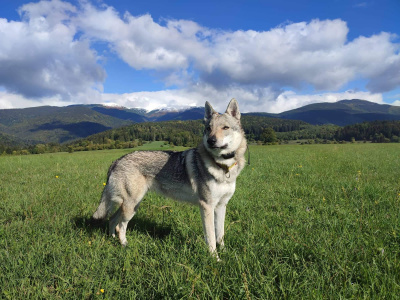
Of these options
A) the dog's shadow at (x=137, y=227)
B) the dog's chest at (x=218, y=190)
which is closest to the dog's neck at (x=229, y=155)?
the dog's chest at (x=218, y=190)

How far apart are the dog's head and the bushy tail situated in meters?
2.40

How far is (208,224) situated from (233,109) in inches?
96.1

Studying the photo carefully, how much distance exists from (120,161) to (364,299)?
4403 millimetres

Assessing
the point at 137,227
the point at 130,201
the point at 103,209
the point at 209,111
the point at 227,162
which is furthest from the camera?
the point at 137,227

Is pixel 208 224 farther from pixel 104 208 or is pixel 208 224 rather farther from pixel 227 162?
pixel 104 208

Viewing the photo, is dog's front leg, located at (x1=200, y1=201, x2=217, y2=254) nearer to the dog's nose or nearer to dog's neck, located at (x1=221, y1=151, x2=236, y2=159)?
dog's neck, located at (x1=221, y1=151, x2=236, y2=159)

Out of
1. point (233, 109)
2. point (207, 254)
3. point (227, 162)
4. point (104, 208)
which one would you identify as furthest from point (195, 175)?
point (104, 208)

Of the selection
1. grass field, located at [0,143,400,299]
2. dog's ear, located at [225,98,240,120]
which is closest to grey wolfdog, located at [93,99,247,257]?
dog's ear, located at [225,98,240,120]

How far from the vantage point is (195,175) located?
4238 millimetres

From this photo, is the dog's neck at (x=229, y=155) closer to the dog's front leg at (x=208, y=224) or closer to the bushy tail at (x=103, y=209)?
the dog's front leg at (x=208, y=224)

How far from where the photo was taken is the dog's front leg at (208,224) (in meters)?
3.77

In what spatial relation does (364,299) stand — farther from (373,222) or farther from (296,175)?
(296,175)

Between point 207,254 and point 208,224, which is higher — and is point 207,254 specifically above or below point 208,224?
below

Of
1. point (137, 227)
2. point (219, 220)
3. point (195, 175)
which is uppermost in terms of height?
point (195, 175)
